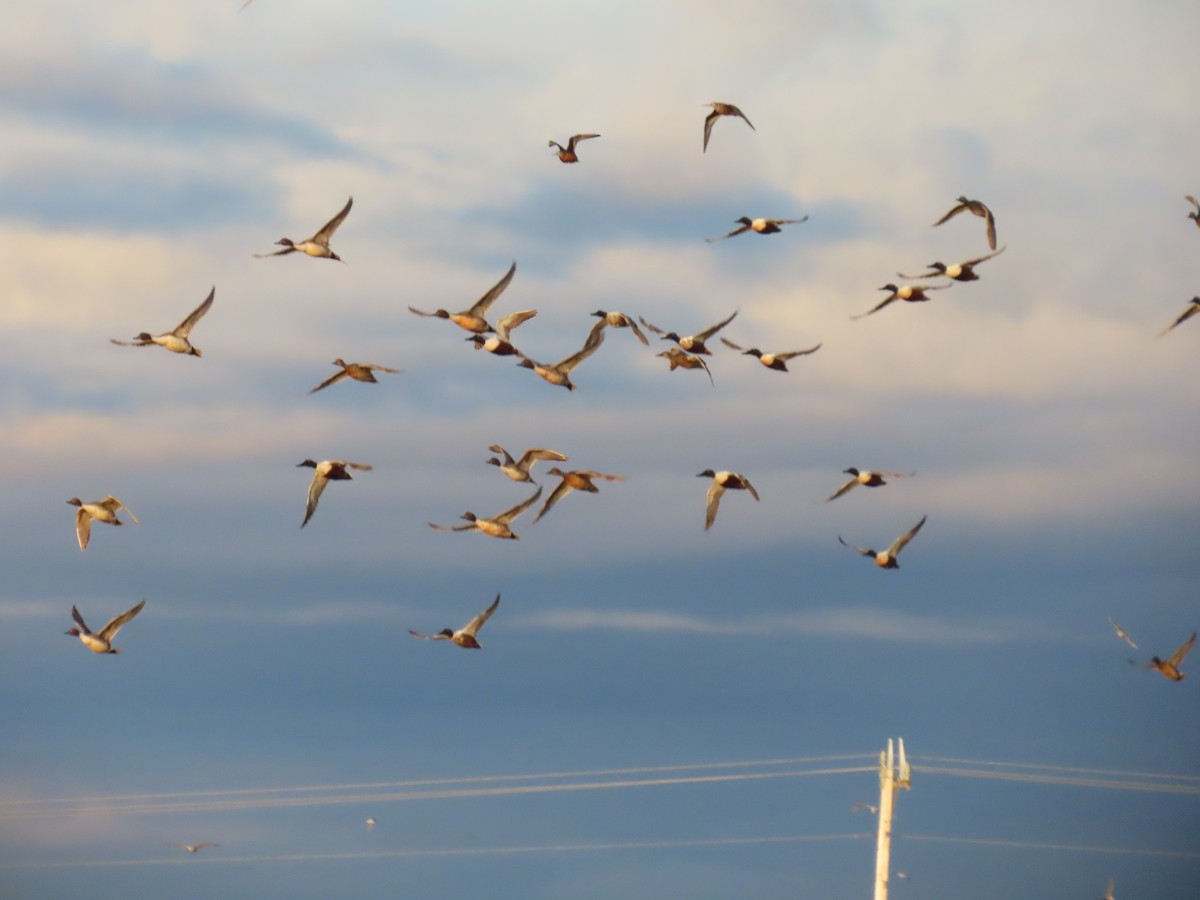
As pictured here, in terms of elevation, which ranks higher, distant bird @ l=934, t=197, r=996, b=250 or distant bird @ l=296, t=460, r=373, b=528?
distant bird @ l=934, t=197, r=996, b=250

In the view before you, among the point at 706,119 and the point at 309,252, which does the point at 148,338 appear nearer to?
the point at 309,252

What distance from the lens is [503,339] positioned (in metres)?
80.7

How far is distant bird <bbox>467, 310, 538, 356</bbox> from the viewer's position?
80.6 m

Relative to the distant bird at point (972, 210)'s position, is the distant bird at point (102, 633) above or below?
below

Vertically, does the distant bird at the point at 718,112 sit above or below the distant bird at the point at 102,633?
above

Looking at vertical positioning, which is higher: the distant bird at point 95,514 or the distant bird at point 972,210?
the distant bird at point 972,210

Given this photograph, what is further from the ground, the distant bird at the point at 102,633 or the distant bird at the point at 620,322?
the distant bird at the point at 620,322

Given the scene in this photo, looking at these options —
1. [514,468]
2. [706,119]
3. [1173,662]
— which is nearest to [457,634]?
[514,468]

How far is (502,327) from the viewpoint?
81000 mm

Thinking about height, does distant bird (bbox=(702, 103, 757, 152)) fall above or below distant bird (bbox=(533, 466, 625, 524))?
above

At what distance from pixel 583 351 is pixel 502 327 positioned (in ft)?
17.3

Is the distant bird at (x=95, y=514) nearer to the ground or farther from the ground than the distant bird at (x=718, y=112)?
nearer to the ground

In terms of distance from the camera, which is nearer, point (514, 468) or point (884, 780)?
point (514, 468)

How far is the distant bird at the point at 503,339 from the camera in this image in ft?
265
